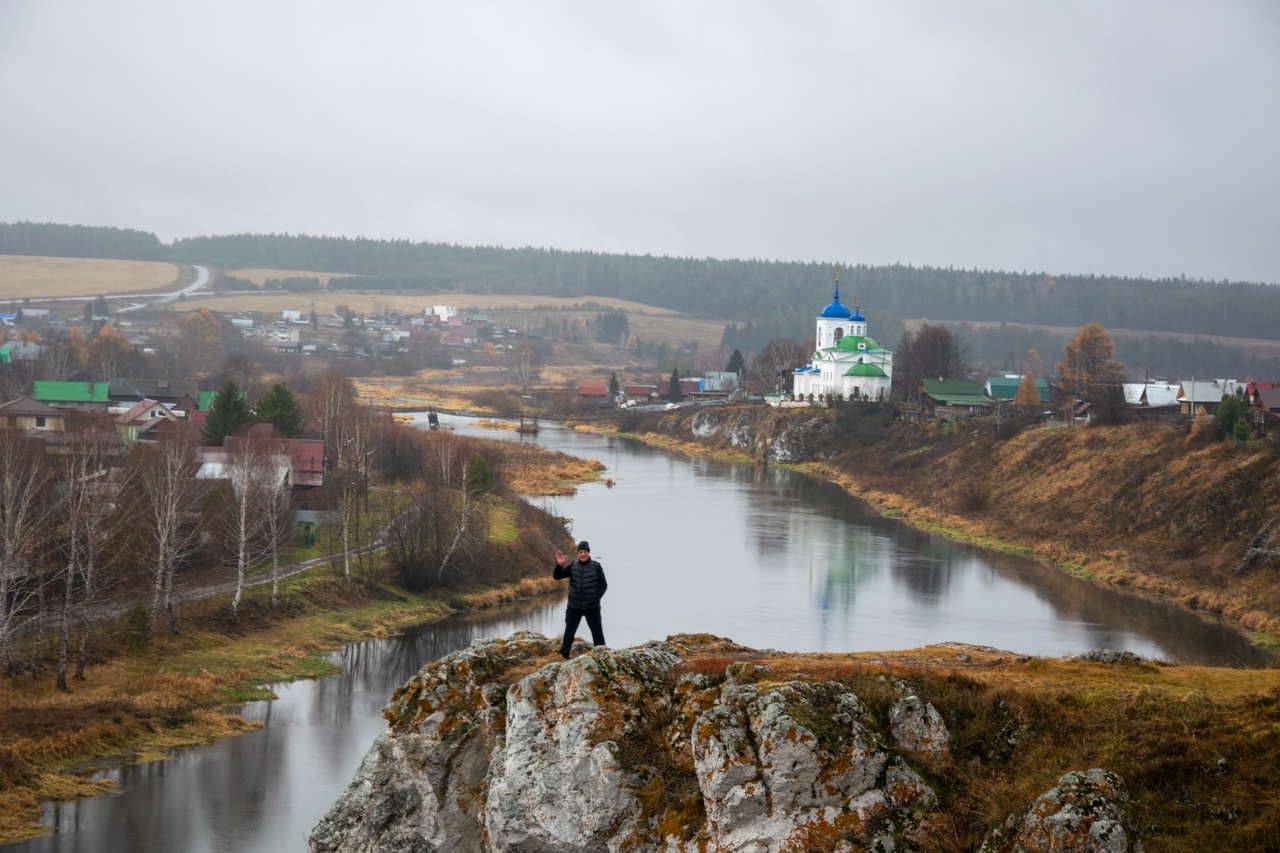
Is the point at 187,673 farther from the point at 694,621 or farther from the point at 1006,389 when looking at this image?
the point at 1006,389

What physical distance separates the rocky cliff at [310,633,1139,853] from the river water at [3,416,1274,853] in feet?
16.0

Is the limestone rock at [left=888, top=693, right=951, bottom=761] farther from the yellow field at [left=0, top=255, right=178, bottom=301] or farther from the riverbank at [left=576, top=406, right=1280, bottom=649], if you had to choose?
the yellow field at [left=0, top=255, right=178, bottom=301]

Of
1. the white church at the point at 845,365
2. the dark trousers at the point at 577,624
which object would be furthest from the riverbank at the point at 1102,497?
the dark trousers at the point at 577,624

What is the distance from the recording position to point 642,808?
1108 cm

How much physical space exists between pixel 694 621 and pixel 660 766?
18487mm

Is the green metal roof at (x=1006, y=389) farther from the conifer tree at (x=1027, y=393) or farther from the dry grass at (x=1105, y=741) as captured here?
the dry grass at (x=1105, y=741)

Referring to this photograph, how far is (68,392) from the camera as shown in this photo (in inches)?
2361

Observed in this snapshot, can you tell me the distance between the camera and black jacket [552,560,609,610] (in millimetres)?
13047

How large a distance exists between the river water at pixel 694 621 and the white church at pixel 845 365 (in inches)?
1019

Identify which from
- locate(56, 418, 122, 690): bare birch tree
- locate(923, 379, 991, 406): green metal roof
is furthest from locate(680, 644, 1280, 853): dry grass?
locate(923, 379, 991, 406): green metal roof

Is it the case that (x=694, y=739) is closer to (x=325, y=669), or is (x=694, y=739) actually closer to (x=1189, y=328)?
(x=325, y=669)

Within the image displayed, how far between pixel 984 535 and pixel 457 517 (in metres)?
20.2

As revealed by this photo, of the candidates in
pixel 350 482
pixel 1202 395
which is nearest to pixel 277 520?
pixel 350 482

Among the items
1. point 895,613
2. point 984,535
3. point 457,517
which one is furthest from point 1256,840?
point 984,535
